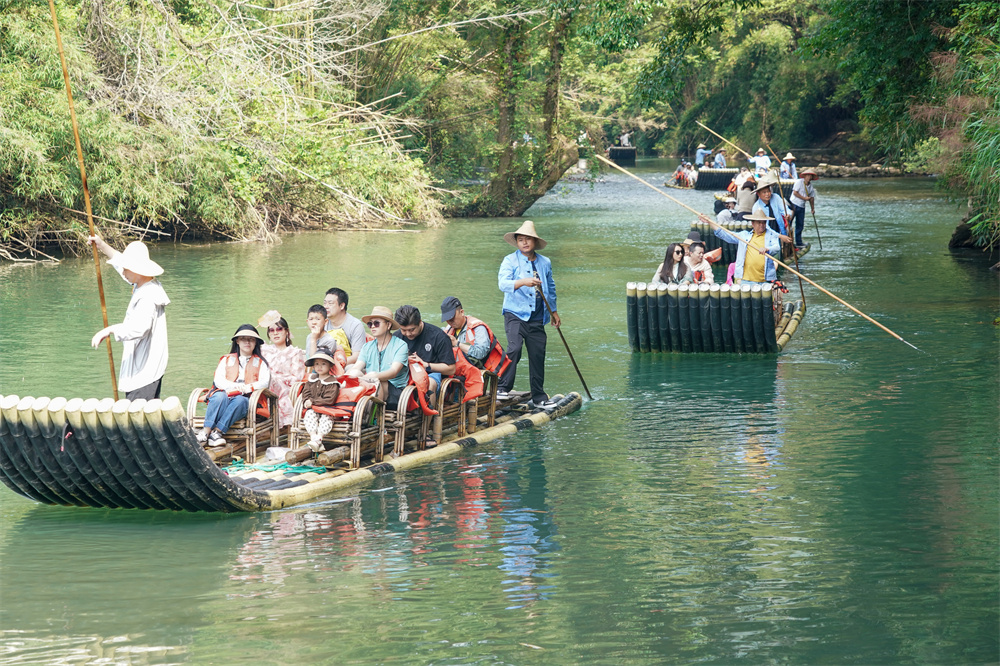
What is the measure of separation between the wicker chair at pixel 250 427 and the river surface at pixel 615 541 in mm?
1080

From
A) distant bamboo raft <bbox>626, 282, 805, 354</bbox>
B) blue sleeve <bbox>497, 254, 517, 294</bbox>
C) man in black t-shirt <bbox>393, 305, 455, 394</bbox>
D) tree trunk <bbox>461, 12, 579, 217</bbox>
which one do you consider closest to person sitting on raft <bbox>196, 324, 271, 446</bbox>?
man in black t-shirt <bbox>393, 305, 455, 394</bbox>

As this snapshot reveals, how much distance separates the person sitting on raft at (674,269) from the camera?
16016mm

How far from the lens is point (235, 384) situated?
10328 mm

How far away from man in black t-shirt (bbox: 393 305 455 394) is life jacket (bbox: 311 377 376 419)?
601 mm

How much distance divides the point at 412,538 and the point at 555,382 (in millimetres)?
5877

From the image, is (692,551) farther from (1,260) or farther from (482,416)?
(1,260)

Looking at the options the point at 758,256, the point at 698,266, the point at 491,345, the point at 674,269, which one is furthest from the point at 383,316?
the point at 758,256

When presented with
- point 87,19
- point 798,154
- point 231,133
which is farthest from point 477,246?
point 798,154

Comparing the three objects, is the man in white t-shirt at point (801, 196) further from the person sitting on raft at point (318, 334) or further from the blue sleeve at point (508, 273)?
the person sitting on raft at point (318, 334)

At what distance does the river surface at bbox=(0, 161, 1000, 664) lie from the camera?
6816 mm

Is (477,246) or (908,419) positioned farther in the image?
(477,246)

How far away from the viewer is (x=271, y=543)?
27.9 ft

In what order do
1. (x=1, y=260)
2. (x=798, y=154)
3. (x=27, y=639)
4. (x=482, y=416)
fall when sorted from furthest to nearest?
(x=798, y=154) < (x=1, y=260) < (x=482, y=416) < (x=27, y=639)

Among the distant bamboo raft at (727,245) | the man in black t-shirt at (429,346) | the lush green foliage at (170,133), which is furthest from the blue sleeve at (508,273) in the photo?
the lush green foliage at (170,133)
